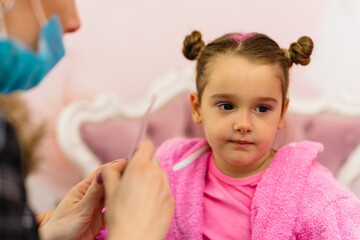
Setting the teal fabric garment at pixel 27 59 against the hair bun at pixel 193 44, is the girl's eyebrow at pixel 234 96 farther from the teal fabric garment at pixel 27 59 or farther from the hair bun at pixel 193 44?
the teal fabric garment at pixel 27 59

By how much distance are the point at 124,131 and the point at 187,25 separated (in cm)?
58

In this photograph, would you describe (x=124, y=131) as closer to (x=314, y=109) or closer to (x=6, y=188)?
(x=314, y=109)

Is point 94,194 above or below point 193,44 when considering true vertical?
below

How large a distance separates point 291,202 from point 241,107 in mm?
263

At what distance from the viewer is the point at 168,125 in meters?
1.84

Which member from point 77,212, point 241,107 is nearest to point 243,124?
point 241,107

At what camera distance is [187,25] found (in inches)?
77.1

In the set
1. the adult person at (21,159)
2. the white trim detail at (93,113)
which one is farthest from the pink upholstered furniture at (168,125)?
the adult person at (21,159)

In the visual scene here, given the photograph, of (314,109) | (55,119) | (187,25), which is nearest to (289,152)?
(314,109)

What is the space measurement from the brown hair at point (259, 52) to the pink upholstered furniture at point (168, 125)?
0.68 m

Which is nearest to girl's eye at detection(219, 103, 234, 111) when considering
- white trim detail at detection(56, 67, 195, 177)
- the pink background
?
white trim detail at detection(56, 67, 195, 177)

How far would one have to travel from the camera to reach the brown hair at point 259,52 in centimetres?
106

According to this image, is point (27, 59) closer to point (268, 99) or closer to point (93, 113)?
point (268, 99)

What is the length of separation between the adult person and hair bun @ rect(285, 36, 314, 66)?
1.68ft
